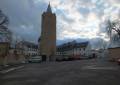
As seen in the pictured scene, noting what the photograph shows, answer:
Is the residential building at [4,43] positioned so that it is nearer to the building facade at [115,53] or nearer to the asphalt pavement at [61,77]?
the asphalt pavement at [61,77]

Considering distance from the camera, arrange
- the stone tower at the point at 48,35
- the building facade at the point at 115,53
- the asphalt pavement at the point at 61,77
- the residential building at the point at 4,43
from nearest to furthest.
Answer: the asphalt pavement at the point at 61,77 → the residential building at the point at 4,43 → the building facade at the point at 115,53 → the stone tower at the point at 48,35

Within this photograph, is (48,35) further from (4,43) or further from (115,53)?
(4,43)

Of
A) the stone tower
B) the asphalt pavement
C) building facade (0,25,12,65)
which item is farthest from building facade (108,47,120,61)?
the stone tower

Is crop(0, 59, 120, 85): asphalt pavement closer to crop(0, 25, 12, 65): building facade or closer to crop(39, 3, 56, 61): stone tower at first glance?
crop(0, 25, 12, 65): building facade

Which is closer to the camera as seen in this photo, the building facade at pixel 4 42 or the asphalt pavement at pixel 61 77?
the asphalt pavement at pixel 61 77

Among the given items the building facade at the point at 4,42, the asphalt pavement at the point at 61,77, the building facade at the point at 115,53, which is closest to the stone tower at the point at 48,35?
the building facade at the point at 115,53

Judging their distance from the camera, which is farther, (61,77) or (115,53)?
(115,53)

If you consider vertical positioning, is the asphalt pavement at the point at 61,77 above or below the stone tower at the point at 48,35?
below

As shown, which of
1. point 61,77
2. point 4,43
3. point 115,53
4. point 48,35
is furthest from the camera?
point 48,35

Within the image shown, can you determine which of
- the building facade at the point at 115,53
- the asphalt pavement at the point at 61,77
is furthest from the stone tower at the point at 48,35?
the asphalt pavement at the point at 61,77

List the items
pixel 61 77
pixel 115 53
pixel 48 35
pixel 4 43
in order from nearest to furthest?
pixel 61 77
pixel 4 43
pixel 115 53
pixel 48 35

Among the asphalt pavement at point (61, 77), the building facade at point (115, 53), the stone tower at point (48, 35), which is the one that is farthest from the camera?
the stone tower at point (48, 35)

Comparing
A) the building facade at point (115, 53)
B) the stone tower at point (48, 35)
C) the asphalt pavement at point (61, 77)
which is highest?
the stone tower at point (48, 35)

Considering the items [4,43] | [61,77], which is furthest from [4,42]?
[61,77]
